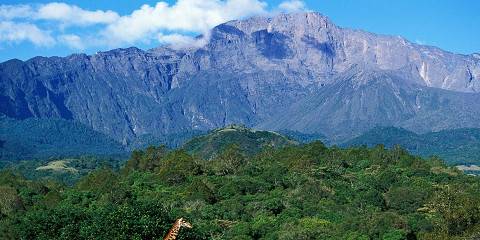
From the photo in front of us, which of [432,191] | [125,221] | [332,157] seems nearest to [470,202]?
[432,191]

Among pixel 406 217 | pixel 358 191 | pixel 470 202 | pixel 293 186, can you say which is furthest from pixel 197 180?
pixel 470 202

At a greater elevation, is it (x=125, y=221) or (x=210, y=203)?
(x=125, y=221)

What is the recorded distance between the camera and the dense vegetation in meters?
75.1

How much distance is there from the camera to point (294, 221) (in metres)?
88.8

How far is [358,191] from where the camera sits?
4449 inches

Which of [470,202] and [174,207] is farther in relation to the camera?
[174,207]

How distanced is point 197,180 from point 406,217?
33.5 meters

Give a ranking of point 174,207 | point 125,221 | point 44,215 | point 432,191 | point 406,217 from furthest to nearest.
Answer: point 432,191, point 174,207, point 406,217, point 44,215, point 125,221

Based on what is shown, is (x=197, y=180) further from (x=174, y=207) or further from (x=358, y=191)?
(x=358, y=191)

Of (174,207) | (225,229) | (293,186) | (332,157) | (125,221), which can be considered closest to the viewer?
(125,221)

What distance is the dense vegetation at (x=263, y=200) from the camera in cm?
7506

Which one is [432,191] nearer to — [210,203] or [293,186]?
[293,186]

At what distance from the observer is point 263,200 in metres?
105

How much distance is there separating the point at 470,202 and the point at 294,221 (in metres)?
21.0
